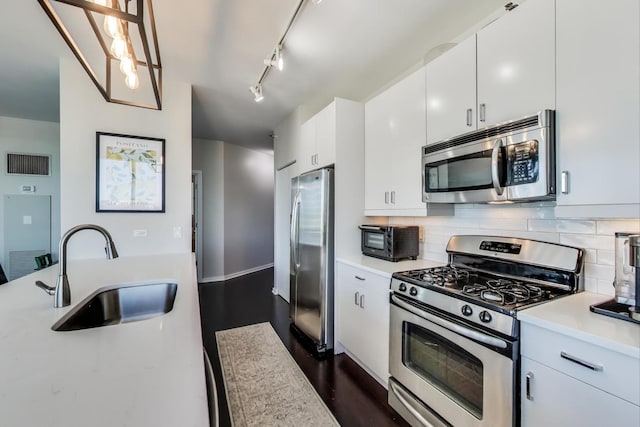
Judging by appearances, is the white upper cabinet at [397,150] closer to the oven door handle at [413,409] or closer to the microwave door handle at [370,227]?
the microwave door handle at [370,227]

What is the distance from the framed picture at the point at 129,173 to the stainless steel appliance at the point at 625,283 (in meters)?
3.30

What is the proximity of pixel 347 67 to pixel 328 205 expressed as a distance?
1.35 m

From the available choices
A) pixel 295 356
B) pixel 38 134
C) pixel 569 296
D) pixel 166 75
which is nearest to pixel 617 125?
pixel 569 296

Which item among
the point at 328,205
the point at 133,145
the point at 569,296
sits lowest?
the point at 569,296

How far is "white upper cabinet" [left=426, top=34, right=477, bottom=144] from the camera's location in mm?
1706

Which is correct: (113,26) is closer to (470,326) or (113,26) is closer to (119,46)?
(119,46)

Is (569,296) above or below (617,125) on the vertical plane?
below

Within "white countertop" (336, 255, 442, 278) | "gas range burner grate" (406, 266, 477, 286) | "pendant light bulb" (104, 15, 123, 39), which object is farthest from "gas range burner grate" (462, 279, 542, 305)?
"pendant light bulb" (104, 15, 123, 39)

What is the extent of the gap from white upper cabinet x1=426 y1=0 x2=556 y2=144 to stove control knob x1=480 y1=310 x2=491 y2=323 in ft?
3.31

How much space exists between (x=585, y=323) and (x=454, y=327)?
1.73 ft

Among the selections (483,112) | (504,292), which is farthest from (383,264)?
(483,112)

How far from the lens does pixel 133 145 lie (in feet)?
8.93

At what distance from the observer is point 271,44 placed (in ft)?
7.61

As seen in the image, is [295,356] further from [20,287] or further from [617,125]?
[617,125]
